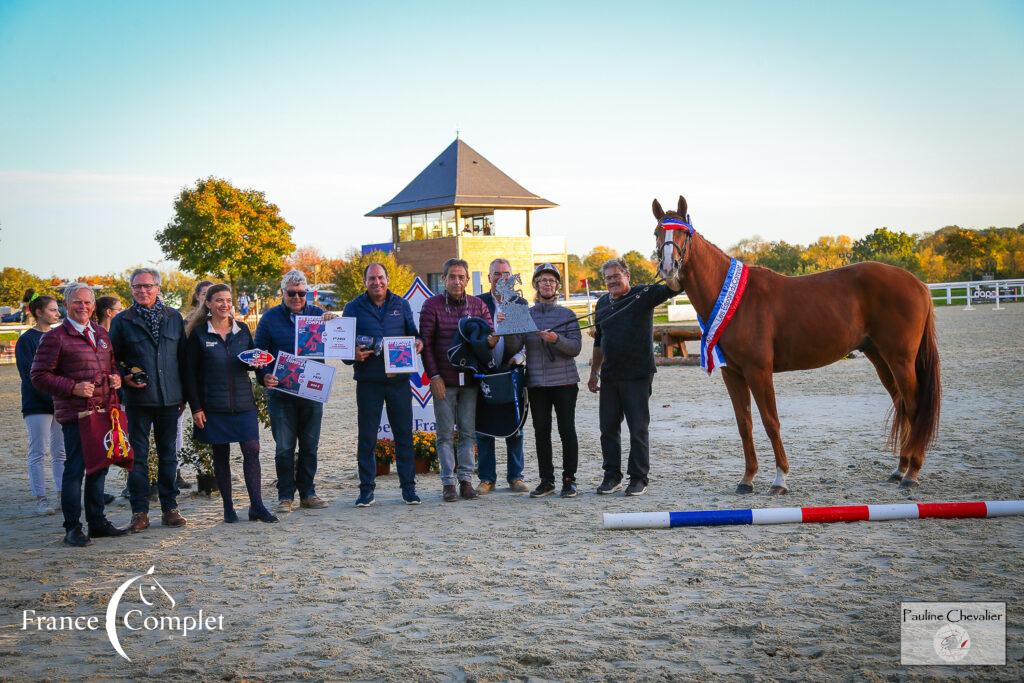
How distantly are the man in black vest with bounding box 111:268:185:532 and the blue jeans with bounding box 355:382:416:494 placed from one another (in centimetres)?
150

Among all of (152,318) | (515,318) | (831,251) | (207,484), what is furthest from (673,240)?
(831,251)

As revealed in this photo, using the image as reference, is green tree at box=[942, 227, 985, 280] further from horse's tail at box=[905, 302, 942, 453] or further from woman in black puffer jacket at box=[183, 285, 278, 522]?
woman in black puffer jacket at box=[183, 285, 278, 522]

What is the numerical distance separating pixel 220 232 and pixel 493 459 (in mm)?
37769

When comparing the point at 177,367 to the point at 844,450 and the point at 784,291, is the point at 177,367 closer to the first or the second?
the point at 784,291

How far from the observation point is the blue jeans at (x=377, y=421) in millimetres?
7254

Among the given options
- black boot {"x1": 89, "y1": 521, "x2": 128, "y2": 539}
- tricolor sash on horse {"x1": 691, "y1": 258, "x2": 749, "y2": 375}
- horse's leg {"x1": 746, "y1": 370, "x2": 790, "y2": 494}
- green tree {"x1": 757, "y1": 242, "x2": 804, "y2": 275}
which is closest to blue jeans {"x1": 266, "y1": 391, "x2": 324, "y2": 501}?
black boot {"x1": 89, "y1": 521, "x2": 128, "y2": 539}

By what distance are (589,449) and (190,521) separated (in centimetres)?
466

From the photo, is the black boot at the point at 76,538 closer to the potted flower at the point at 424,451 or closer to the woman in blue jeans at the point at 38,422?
the woman in blue jeans at the point at 38,422

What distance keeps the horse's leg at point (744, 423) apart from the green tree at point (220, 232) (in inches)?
1526

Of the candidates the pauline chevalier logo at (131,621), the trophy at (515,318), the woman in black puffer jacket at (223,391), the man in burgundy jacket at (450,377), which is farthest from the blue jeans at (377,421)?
the pauline chevalier logo at (131,621)

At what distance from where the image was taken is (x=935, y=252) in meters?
67.8

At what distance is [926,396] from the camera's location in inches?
292

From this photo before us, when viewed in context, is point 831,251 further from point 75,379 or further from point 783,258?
point 75,379

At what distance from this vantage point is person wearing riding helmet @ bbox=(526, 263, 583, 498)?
7.30 meters
